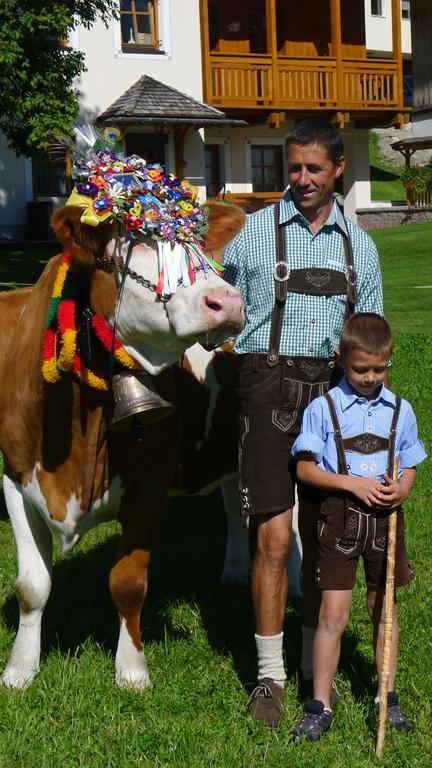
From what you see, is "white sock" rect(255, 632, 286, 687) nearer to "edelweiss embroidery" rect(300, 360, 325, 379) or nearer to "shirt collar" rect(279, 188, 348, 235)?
"edelweiss embroidery" rect(300, 360, 325, 379)

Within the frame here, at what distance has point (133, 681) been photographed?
418 centimetres

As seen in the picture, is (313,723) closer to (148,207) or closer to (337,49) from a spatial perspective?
(148,207)

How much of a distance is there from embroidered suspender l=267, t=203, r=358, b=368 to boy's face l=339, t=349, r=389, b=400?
32 centimetres

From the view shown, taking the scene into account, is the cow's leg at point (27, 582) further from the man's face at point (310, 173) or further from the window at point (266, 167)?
the window at point (266, 167)

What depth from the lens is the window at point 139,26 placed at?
25.1m

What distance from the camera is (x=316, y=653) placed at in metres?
3.70

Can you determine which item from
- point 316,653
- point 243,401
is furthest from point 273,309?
point 316,653

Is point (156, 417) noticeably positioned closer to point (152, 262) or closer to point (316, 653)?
point (152, 262)

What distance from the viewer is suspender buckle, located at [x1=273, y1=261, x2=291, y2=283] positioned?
3.85 meters

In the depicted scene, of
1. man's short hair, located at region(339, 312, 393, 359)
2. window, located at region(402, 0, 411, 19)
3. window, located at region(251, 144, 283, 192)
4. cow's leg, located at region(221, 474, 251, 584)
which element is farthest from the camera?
window, located at region(402, 0, 411, 19)

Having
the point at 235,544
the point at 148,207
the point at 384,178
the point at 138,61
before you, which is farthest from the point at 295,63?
the point at 148,207

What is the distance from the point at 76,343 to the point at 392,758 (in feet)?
6.13

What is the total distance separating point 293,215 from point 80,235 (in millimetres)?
838

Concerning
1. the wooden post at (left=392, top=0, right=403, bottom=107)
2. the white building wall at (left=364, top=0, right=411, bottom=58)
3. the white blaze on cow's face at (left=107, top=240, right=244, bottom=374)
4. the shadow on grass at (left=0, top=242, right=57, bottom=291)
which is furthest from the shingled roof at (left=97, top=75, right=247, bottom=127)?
the white blaze on cow's face at (left=107, top=240, right=244, bottom=374)
